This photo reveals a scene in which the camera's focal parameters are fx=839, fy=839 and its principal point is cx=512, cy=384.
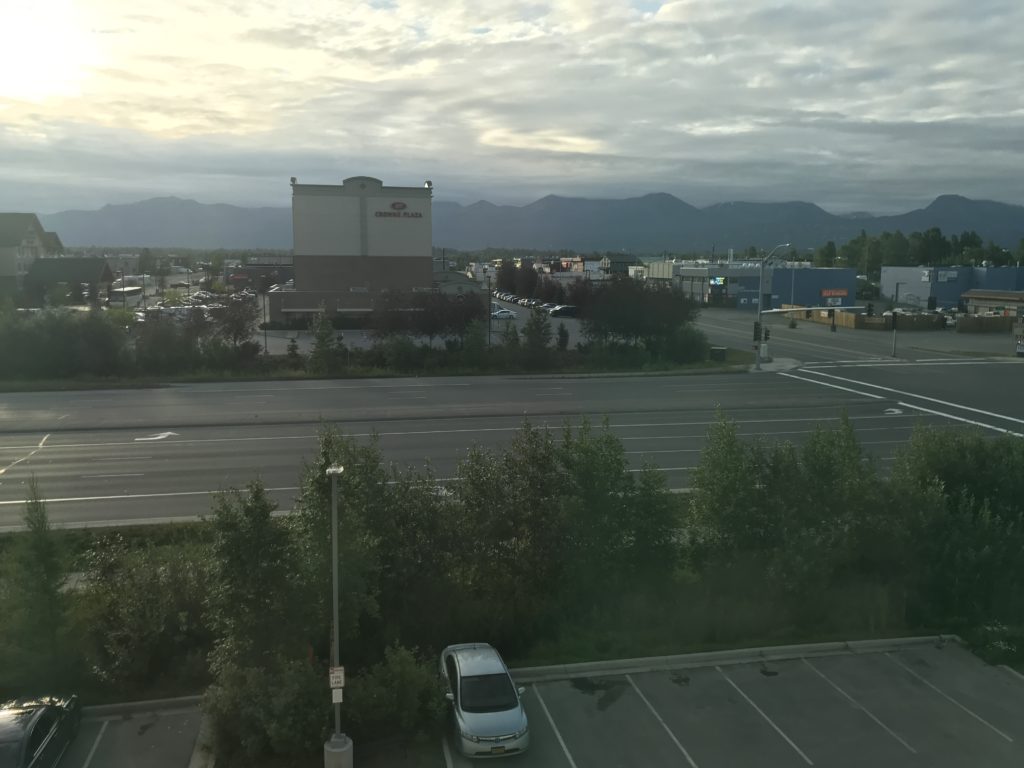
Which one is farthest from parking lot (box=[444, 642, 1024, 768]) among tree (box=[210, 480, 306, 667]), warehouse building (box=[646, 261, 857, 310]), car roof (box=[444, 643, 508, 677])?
warehouse building (box=[646, 261, 857, 310])

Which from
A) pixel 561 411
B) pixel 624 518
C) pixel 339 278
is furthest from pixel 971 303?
pixel 624 518

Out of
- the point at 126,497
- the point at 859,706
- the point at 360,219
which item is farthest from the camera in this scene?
the point at 360,219

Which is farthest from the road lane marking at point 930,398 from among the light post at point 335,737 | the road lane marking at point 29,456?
the road lane marking at point 29,456

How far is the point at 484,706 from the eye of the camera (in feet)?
37.1

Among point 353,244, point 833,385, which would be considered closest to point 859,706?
point 833,385

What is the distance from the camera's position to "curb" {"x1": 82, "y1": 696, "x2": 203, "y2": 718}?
1216 centimetres

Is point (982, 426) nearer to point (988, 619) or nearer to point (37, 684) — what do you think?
point (988, 619)

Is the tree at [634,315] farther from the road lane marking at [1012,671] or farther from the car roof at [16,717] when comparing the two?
the car roof at [16,717]

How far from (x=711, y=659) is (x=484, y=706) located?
14.7ft

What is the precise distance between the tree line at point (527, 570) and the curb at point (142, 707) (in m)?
0.46

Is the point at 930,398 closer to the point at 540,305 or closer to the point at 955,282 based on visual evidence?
the point at 540,305

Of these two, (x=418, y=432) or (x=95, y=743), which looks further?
(x=418, y=432)

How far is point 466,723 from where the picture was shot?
11.0 m

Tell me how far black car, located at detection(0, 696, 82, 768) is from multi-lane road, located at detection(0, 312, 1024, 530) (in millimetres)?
8858
